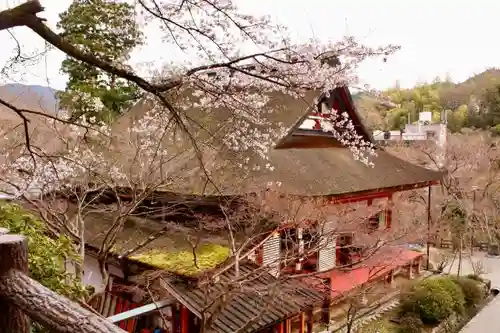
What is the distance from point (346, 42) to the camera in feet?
14.5

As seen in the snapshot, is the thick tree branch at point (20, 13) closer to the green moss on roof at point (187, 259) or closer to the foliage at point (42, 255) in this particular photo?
the foliage at point (42, 255)

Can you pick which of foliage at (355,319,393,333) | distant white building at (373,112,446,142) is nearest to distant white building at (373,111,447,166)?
distant white building at (373,112,446,142)

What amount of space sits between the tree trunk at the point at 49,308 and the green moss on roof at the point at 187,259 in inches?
189

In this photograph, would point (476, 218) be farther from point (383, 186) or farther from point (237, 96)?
point (237, 96)

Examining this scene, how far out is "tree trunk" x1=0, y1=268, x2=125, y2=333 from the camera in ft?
4.45

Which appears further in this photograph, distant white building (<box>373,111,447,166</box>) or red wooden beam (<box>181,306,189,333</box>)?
distant white building (<box>373,111,447,166</box>)

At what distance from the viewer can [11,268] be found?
5.60 feet

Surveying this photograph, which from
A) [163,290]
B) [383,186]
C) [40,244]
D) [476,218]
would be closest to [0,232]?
[40,244]

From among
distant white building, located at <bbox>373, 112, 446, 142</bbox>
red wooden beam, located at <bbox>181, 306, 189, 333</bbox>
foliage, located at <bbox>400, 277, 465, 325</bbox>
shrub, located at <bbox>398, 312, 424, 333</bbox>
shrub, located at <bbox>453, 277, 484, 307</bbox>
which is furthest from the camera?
distant white building, located at <bbox>373, 112, 446, 142</bbox>

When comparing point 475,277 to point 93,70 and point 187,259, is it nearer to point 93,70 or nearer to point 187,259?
point 187,259

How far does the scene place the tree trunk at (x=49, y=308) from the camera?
1356 mm

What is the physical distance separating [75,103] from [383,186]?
26.8ft

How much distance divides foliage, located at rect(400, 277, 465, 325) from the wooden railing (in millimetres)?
10178

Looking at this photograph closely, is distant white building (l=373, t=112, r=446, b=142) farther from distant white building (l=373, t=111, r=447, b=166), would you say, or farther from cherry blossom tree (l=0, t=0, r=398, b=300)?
cherry blossom tree (l=0, t=0, r=398, b=300)
